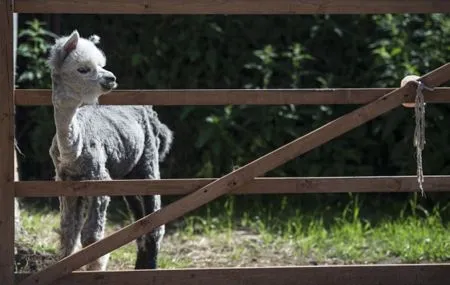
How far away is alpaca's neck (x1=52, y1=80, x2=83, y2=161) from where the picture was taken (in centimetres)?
502

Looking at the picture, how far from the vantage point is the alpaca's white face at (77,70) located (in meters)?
5.02

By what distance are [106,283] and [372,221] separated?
12.9 ft

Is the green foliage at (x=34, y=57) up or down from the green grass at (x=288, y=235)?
up

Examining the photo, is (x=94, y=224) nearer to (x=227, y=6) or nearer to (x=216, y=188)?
(x=216, y=188)

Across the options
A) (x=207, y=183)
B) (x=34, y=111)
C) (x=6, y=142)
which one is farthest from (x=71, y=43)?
(x=34, y=111)

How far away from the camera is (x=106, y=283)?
4.91 m

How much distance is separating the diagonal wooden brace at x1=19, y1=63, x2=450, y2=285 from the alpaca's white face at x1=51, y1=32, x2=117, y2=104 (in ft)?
2.39

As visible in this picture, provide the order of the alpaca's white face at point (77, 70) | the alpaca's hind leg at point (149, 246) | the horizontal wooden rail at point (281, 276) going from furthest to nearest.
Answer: the alpaca's hind leg at point (149, 246) → the alpaca's white face at point (77, 70) → the horizontal wooden rail at point (281, 276)

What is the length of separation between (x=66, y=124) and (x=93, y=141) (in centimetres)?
54

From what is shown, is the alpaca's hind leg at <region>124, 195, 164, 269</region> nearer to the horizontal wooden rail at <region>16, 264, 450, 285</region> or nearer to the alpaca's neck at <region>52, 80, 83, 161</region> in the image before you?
the alpaca's neck at <region>52, 80, 83, 161</region>

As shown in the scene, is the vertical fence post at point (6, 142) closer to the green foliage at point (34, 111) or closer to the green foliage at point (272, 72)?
the green foliage at point (272, 72)

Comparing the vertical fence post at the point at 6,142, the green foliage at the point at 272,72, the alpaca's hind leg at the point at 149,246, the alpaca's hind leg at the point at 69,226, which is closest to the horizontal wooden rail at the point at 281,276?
the vertical fence post at the point at 6,142

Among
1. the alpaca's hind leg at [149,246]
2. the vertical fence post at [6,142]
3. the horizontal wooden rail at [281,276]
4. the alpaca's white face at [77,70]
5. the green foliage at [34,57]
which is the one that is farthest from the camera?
the green foliage at [34,57]

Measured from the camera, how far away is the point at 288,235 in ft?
25.1
